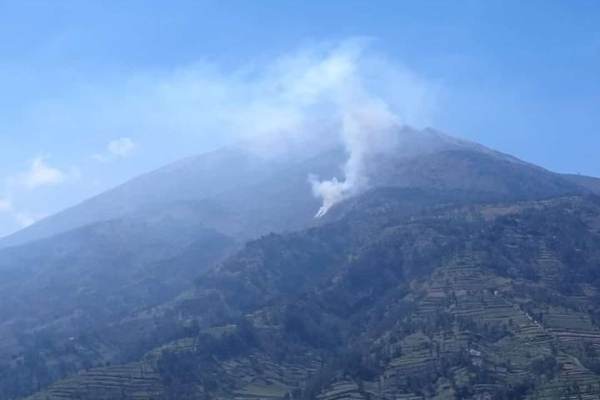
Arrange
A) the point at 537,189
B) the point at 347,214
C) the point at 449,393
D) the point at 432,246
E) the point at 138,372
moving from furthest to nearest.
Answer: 1. the point at 537,189
2. the point at 347,214
3. the point at 432,246
4. the point at 138,372
5. the point at 449,393

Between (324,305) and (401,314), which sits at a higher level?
(324,305)

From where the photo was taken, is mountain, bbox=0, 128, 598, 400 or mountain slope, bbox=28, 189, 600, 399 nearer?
mountain slope, bbox=28, 189, 600, 399

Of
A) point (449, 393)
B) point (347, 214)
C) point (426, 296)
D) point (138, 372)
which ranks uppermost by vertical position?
point (347, 214)

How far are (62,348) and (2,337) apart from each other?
3080 cm

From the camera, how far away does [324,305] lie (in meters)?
130

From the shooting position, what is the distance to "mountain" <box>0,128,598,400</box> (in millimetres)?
93688

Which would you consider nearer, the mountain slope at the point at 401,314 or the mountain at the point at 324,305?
the mountain slope at the point at 401,314

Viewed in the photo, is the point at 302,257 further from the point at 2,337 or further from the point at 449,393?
the point at 449,393

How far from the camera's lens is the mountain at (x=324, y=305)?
93688mm

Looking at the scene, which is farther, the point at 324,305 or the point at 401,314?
the point at 324,305

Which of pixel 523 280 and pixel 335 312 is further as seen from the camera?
pixel 335 312

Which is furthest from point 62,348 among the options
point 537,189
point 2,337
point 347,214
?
point 537,189

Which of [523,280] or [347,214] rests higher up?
[347,214]

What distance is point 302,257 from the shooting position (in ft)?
518
